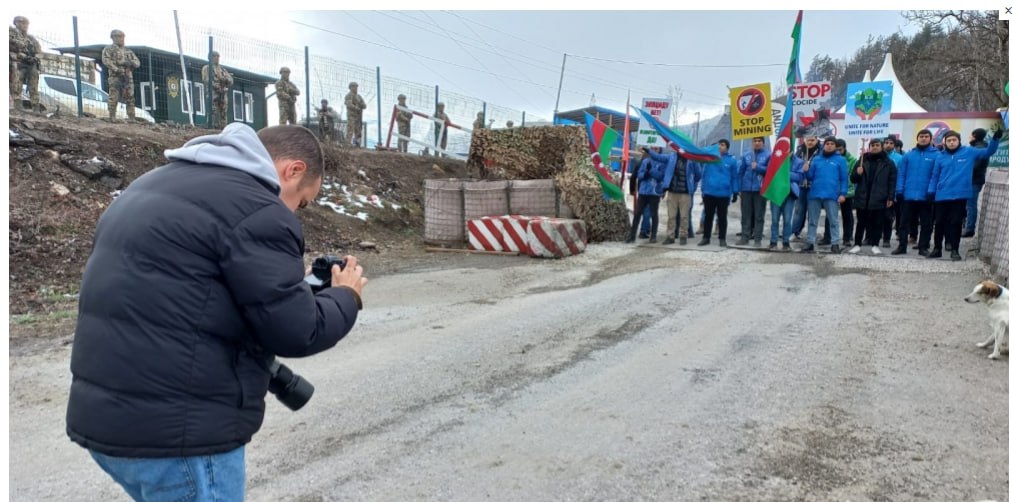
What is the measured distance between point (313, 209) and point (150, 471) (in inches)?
443

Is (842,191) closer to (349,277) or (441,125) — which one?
(349,277)

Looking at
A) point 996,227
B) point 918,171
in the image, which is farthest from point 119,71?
point 996,227

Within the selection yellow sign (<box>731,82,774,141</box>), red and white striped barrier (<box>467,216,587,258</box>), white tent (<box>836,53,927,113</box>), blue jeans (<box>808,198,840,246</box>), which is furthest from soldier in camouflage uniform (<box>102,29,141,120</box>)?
white tent (<box>836,53,927,113</box>)

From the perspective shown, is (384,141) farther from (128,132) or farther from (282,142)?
(282,142)

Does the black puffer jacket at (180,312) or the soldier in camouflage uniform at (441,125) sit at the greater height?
the soldier in camouflage uniform at (441,125)

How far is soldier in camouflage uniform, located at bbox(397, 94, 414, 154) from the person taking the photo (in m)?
19.1

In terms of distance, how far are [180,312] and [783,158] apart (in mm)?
10654

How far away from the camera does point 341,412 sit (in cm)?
423

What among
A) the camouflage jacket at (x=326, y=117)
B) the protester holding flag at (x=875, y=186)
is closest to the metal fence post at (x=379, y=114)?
the camouflage jacket at (x=326, y=117)

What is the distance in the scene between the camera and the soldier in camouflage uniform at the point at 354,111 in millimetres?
17844

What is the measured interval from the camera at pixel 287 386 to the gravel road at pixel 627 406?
4.54ft

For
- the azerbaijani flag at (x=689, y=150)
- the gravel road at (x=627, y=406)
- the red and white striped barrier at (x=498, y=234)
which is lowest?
the gravel road at (x=627, y=406)

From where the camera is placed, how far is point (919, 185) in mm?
9906

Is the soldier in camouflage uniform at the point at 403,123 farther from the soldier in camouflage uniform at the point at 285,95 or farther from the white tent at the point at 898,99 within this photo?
the white tent at the point at 898,99
